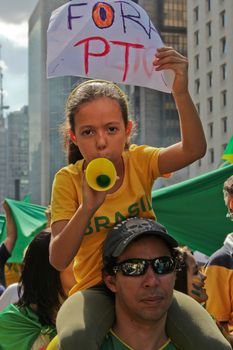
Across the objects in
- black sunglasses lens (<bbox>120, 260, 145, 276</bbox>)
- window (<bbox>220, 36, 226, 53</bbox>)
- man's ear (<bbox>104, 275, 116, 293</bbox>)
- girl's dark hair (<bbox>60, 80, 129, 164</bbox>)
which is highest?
window (<bbox>220, 36, 226, 53</bbox>)

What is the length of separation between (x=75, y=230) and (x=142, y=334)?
0.41 metres

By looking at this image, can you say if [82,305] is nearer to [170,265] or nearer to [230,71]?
[170,265]

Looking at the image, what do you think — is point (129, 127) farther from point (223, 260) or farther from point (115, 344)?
point (223, 260)

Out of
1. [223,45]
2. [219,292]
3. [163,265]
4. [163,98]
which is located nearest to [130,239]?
[163,265]

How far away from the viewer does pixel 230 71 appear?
1857 inches

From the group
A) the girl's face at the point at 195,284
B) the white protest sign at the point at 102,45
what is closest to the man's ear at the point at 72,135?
the white protest sign at the point at 102,45

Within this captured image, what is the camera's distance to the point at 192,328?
1987 millimetres

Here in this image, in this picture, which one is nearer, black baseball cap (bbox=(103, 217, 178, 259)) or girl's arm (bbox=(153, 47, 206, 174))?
black baseball cap (bbox=(103, 217, 178, 259))

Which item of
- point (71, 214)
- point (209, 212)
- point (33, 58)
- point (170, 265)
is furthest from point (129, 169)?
point (33, 58)

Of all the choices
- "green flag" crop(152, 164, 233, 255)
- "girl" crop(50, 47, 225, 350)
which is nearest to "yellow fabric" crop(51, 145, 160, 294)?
"girl" crop(50, 47, 225, 350)

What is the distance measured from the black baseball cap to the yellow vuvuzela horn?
7.4 inches

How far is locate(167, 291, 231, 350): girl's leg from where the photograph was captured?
76.2 inches

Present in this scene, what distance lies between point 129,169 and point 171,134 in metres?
76.0

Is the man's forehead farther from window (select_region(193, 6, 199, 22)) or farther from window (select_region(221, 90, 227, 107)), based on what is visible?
window (select_region(193, 6, 199, 22))
